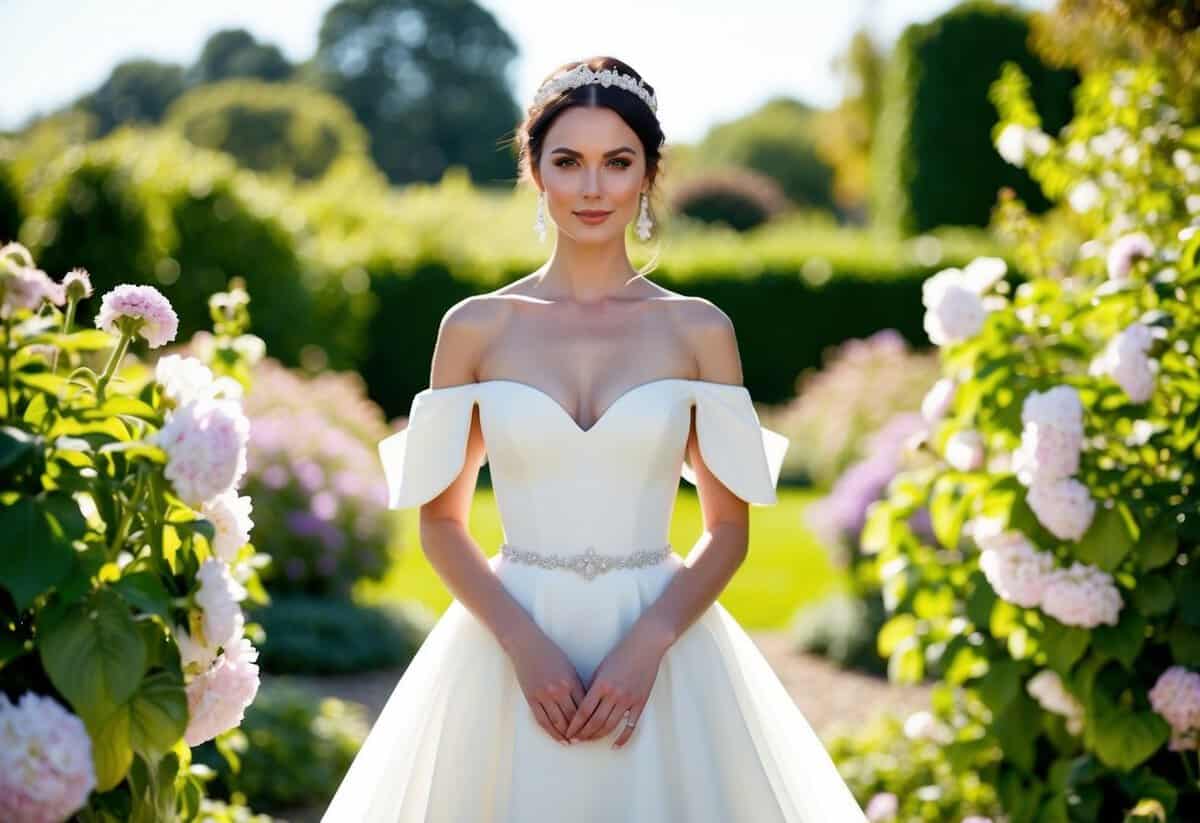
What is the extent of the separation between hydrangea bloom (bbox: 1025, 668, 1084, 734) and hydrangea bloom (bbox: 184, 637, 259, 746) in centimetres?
226

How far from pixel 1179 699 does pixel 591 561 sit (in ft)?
5.44

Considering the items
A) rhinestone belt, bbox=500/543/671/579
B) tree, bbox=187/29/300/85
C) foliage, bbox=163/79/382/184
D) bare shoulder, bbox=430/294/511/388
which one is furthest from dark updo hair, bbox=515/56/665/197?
tree, bbox=187/29/300/85

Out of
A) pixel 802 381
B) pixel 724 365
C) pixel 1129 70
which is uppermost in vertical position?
pixel 802 381

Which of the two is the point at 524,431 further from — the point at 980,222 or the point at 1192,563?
the point at 980,222

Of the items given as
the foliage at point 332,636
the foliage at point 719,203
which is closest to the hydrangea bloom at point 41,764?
the foliage at point 332,636

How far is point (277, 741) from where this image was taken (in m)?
5.00

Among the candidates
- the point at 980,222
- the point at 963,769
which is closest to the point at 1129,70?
the point at 963,769

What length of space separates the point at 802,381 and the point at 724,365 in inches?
570

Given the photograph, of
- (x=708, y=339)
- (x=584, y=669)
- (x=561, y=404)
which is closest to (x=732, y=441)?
(x=708, y=339)

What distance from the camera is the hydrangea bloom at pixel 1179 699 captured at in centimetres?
333

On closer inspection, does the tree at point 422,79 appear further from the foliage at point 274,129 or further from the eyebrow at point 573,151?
the eyebrow at point 573,151

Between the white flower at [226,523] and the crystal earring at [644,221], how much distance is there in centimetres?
106

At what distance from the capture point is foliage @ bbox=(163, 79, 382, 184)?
2078 inches

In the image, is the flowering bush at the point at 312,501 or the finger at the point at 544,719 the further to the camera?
the flowering bush at the point at 312,501
